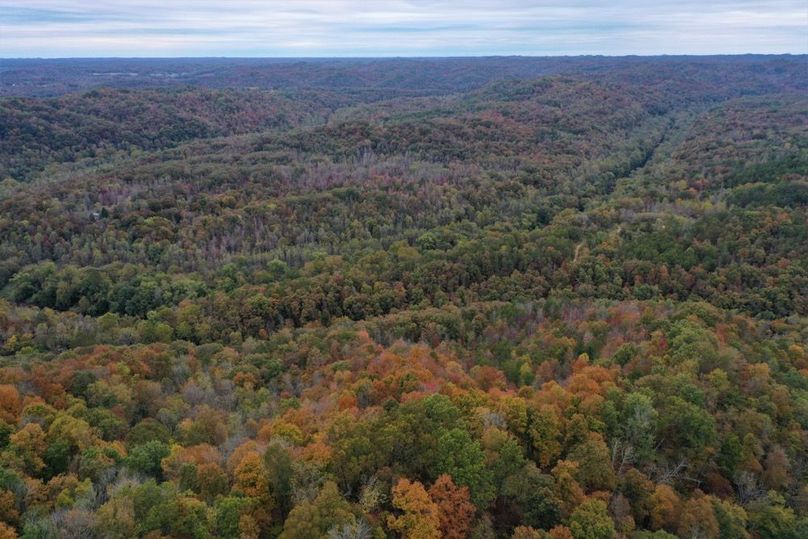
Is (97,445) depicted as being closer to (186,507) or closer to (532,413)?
(186,507)

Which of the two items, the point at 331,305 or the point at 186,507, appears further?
the point at 331,305

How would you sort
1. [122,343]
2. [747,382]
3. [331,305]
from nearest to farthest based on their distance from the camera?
1. [747,382]
2. [122,343]
3. [331,305]

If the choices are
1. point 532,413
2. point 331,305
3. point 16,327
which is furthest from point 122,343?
point 532,413

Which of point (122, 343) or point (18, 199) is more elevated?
point (18, 199)

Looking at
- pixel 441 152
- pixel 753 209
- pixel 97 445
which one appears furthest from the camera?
pixel 441 152

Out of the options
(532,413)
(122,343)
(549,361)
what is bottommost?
(122,343)

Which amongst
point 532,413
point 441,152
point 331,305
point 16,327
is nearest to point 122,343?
point 16,327
